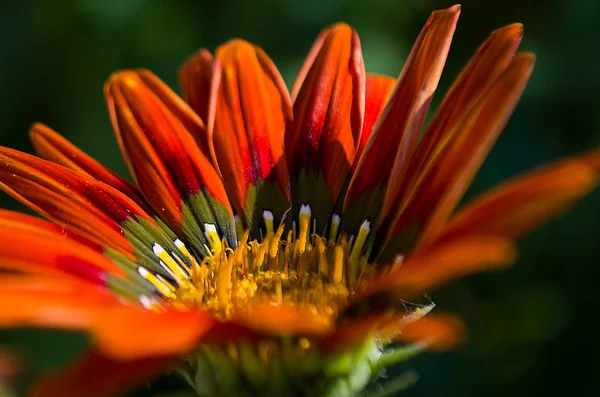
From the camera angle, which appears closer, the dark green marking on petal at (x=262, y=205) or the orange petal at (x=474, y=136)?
the orange petal at (x=474, y=136)

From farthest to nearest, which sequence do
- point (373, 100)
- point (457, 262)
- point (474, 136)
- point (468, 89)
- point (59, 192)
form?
1. point (373, 100)
2. point (59, 192)
3. point (468, 89)
4. point (474, 136)
5. point (457, 262)

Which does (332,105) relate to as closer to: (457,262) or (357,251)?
(357,251)

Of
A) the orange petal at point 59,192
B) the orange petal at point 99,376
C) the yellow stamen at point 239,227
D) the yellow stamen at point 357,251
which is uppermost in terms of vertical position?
the orange petal at point 59,192

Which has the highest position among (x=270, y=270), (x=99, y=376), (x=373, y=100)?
(x=373, y=100)

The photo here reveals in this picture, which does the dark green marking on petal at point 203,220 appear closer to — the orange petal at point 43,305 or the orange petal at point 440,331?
the orange petal at point 43,305

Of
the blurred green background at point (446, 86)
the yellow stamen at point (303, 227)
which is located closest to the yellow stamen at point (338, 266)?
the yellow stamen at point (303, 227)

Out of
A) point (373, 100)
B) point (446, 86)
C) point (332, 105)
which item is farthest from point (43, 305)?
point (446, 86)

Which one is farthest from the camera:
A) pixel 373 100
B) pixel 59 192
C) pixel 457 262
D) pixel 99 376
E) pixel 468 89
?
pixel 373 100
